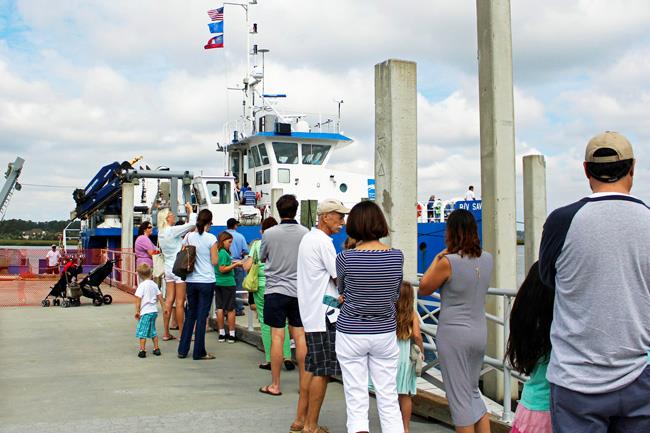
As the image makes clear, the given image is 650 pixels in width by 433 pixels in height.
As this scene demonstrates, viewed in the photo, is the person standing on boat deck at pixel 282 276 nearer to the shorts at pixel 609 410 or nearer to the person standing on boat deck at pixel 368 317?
the person standing on boat deck at pixel 368 317

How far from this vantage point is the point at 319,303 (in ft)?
15.6

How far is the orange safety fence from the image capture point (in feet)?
51.5

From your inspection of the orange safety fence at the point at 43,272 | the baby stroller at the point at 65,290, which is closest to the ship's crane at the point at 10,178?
the orange safety fence at the point at 43,272

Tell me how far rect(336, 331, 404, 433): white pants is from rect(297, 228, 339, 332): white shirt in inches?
26.1

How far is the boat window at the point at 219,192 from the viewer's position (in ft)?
Result: 72.2

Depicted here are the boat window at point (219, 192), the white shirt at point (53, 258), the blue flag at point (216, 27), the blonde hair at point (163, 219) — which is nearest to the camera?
the blonde hair at point (163, 219)

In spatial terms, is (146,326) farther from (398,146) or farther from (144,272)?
(398,146)

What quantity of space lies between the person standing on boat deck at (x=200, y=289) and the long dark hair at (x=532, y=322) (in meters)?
5.28

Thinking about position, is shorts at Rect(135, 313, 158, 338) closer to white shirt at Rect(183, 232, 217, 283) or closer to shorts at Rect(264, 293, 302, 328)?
white shirt at Rect(183, 232, 217, 283)

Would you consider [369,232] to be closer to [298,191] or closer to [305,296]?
[305,296]

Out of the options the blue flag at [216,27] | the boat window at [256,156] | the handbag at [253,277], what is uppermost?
the blue flag at [216,27]

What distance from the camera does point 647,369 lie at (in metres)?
2.32

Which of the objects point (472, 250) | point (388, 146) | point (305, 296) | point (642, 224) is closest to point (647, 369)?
point (642, 224)

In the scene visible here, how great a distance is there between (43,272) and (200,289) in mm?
20976
